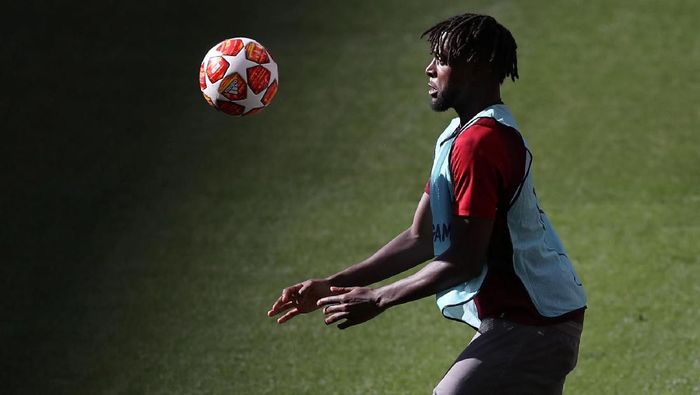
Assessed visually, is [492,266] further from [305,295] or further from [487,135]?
[305,295]

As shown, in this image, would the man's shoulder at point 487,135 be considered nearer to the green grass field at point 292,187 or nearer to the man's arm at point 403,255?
Result: the man's arm at point 403,255

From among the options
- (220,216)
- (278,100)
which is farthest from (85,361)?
(278,100)

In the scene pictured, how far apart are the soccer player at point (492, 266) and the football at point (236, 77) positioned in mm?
1526

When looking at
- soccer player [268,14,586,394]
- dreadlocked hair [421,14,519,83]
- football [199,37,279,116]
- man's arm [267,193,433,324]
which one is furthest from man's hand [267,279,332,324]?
football [199,37,279,116]

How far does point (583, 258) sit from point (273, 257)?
264cm

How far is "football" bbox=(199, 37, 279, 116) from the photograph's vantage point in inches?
231

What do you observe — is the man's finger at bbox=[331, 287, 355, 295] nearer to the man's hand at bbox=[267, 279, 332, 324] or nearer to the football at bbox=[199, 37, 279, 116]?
the man's hand at bbox=[267, 279, 332, 324]

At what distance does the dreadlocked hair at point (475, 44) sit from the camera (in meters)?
4.51

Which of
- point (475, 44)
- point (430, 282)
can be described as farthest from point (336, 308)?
point (475, 44)

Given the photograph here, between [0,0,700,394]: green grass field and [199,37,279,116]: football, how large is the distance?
2.33 meters

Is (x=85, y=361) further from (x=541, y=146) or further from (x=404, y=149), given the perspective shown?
(x=541, y=146)

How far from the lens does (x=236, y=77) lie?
5.88 m

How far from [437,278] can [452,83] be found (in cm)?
83

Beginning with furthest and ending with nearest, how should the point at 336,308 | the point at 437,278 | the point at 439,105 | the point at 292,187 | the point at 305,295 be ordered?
the point at 292,187
the point at 305,295
the point at 439,105
the point at 336,308
the point at 437,278
